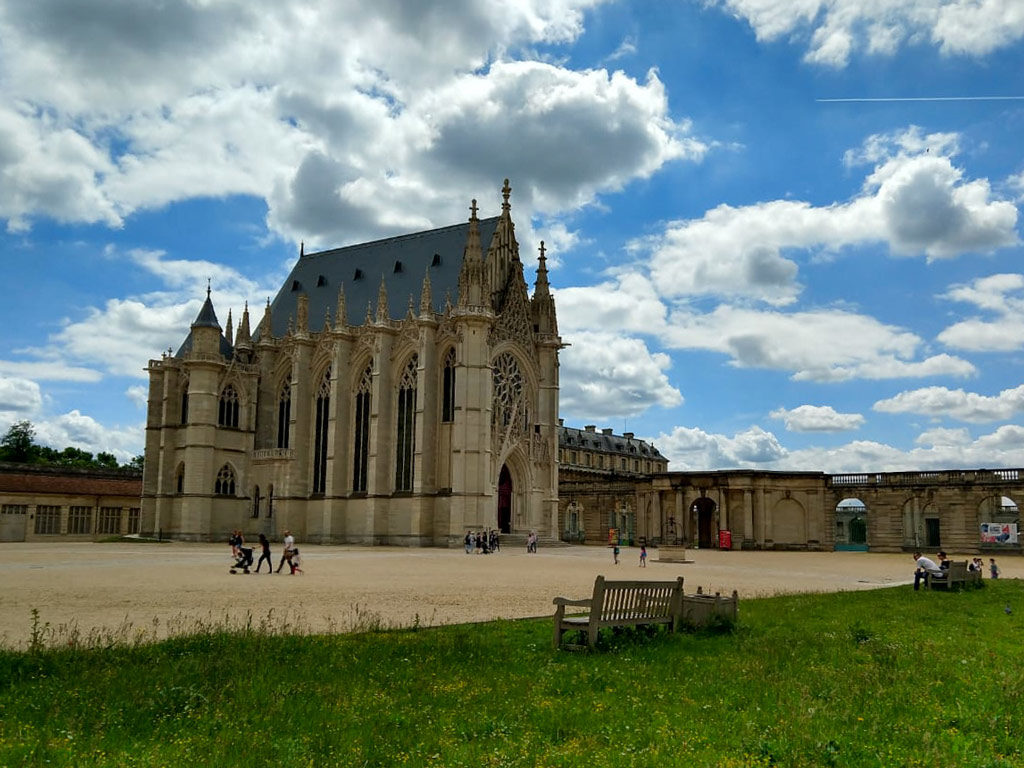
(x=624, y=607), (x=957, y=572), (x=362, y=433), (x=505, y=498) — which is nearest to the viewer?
→ (x=624, y=607)

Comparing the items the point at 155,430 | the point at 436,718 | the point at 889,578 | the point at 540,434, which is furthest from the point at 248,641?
the point at 155,430

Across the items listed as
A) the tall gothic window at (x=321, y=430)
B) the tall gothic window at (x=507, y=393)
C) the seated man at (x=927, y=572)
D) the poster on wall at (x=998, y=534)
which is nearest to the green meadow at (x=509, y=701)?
the seated man at (x=927, y=572)

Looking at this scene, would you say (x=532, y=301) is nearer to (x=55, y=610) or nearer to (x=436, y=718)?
(x=55, y=610)

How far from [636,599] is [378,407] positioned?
48.8m

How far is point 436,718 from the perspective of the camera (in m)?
7.55

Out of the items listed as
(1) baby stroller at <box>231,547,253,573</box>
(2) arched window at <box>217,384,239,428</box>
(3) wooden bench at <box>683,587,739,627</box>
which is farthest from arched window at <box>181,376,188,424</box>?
A: (3) wooden bench at <box>683,587,739,627</box>

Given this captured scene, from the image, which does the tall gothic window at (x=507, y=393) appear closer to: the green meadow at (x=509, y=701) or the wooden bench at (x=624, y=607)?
the wooden bench at (x=624, y=607)

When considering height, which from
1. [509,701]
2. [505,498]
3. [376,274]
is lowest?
[509,701]

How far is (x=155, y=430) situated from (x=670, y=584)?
65.1m

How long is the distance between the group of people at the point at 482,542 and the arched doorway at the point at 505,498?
24.9 feet

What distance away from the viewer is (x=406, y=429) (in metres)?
60.4

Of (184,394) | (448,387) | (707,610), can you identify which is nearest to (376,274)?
(448,387)

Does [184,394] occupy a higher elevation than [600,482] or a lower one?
higher

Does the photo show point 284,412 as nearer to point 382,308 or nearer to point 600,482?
point 382,308
